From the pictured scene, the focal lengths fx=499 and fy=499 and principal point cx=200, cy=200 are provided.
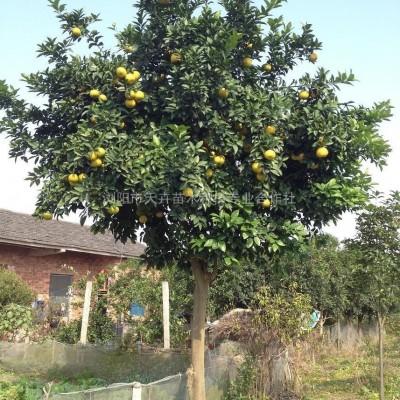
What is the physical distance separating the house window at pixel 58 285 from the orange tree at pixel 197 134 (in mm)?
10225

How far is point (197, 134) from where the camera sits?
20.7 feet

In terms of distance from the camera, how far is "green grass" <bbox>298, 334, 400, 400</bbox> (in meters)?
9.93

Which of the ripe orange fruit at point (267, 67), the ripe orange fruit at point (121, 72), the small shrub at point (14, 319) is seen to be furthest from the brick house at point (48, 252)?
the ripe orange fruit at point (267, 67)

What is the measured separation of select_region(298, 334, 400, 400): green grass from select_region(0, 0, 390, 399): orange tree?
13.9ft

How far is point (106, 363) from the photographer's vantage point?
990cm

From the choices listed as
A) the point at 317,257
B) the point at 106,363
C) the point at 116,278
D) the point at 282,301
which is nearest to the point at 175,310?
the point at 116,278

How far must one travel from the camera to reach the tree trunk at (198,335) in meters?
6.95

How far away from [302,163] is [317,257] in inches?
462

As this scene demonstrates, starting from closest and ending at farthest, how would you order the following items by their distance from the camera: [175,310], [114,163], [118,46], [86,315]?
[114,163]
[118,46]
[86,315]
[175,310]

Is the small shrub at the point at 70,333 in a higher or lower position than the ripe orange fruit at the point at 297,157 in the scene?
lower

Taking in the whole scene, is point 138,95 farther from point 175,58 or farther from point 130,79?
point 175,58

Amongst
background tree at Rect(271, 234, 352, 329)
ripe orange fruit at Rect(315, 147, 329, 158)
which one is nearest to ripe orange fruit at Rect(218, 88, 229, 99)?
ripe orange fruit at Rect(315, 147, 329, 158)

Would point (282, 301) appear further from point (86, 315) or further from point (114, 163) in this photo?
point (86, 315)

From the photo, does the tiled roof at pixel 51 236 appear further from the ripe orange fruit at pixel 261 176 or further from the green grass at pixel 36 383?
the ripe orange fruit at pixel 261 176
